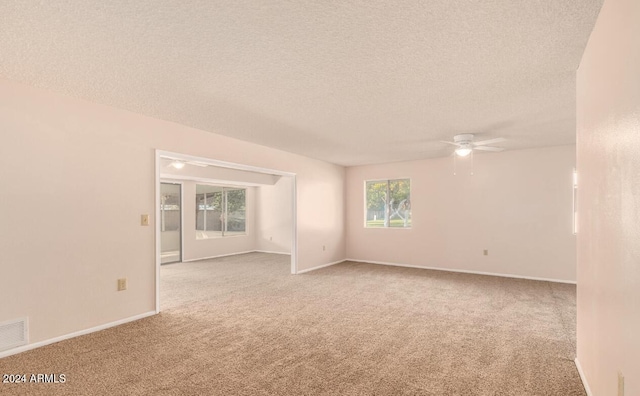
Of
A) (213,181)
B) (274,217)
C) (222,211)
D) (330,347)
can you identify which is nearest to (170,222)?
(213,181)

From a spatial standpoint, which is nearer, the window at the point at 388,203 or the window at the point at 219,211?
the window at the point at 388,203

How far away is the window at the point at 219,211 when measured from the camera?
29.3ft

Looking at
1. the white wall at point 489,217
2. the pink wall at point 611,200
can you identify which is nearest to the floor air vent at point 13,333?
the pink wall at point 611,200

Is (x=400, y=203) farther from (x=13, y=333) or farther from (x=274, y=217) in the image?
(x=13, y=333)

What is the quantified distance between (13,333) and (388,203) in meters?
6.48

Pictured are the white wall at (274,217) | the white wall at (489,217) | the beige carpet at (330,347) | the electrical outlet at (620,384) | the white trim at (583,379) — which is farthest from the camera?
the white wall at (274,217)

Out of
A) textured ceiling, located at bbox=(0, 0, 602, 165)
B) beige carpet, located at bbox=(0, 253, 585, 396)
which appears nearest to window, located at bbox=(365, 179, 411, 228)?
beige carpet, located at bbox=(0, 253, 585, 396)

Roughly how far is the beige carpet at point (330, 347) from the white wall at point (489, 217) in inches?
38.5

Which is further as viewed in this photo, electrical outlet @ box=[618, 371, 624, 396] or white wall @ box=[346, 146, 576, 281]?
white wall @ box=[346, 146, 576, 281]

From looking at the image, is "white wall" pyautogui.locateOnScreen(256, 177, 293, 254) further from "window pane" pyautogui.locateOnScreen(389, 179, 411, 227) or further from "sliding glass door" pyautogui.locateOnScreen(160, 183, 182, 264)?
"window pane" pyautogui.locateOnScreen(389, 179, 411, 227)

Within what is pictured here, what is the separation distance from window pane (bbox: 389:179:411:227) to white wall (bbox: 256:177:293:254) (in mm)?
3169

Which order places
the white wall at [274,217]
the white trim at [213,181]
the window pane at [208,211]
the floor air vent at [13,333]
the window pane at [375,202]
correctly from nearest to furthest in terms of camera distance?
the floor air vent at [13,333] → the white trim at [213,181] → the window pane at [375,202] → the window pane at [208,211] → the white wall at [274,217]

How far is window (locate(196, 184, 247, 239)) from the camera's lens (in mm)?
8938

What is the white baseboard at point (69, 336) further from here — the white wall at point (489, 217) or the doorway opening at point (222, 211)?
the white wall at point (489, 217)
